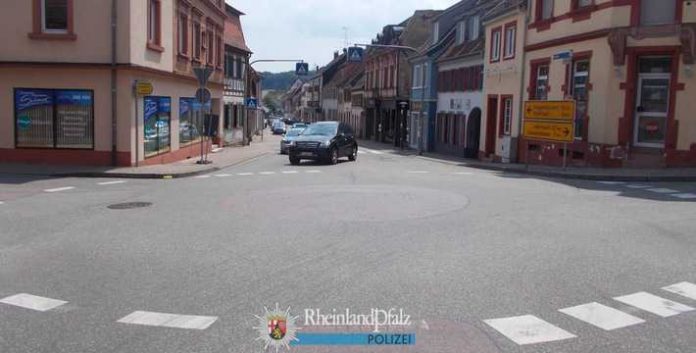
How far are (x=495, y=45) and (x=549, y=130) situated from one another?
10.6m

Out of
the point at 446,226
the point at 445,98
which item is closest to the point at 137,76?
the point at 446,226

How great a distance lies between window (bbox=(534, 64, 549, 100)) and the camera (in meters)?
26.6

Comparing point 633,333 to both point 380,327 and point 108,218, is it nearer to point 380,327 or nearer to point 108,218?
point 380,327

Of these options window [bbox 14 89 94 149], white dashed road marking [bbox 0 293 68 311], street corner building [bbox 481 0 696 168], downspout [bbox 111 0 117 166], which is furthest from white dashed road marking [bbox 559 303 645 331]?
window [bbox 14 89 94 149]

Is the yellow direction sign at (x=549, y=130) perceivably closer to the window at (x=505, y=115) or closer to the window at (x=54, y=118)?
the window at (x=505, y=115)

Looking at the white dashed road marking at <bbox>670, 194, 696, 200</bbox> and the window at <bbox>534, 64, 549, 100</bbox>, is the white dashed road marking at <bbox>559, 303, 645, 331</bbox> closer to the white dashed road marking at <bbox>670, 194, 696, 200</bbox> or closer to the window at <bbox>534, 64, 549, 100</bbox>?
the white dashed road marking at <bbox>670, 194, 696, 200</bbox>

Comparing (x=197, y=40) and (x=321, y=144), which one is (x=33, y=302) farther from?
(x=197, y=40)

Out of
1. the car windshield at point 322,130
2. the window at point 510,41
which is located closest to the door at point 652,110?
the window at point 510,41

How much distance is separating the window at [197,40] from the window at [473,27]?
17010mm

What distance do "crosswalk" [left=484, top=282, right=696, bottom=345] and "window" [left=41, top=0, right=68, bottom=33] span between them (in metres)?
18.5

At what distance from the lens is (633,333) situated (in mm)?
5547

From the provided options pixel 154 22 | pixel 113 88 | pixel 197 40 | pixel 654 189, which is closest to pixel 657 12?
pixel 654 189

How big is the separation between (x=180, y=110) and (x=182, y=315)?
Answer: 21.9 metres

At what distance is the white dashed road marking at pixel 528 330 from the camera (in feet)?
17.7
